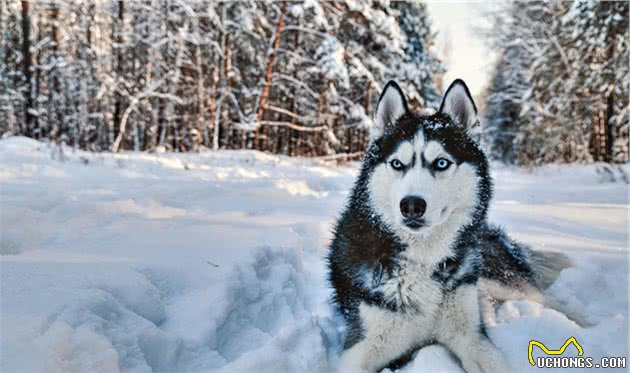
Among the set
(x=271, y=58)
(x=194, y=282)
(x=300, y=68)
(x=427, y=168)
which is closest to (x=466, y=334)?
(x=427, y=168)

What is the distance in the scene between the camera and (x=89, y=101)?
989 inches

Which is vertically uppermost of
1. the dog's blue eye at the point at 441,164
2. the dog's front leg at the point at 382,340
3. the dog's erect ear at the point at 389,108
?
the dog's erect ear at the point at 389,108

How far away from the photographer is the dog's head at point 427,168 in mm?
2107

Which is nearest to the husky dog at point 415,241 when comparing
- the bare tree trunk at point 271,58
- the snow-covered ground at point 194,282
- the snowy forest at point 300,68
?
the snow-covered ground at point 194,282

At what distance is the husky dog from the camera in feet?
6.93

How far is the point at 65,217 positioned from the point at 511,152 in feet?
115

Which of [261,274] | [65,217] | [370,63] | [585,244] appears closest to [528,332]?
[261,274]

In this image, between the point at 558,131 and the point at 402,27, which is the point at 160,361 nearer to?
the point at 402,27

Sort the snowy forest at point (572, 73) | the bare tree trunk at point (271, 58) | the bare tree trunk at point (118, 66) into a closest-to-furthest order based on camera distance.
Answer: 1. the snowy forest at point (572, 73)
2. the bare tree trunk at point (271, 58)
3. the bare tree trunk at point (118, 66)

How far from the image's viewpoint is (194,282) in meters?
2.48

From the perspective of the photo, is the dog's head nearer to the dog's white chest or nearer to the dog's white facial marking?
the dog's white facial marking

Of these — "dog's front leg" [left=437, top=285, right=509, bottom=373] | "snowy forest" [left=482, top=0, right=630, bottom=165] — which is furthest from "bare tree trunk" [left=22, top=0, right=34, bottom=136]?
"dog's front leg" [left=437, top=285, right=509, bottom=373]

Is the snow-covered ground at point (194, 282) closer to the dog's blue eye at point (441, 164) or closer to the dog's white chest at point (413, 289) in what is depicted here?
the dog's white chest at point (413, 289)

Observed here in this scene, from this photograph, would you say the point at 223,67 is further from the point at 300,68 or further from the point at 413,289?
the point at 413,289
